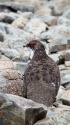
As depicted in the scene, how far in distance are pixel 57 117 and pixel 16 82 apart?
2354mm

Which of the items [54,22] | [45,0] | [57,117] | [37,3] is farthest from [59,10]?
[57,117]

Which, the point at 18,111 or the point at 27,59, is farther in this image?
the point at 27,59

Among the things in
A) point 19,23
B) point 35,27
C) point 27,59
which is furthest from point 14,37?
point 27,59

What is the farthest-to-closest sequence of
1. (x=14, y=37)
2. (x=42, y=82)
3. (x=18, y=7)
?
(x=18, y=7)
(x=14, y=37)
(x=42, y=82)

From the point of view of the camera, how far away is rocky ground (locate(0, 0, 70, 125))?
7.86 meters

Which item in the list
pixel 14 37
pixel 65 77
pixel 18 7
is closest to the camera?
pixel 65 77

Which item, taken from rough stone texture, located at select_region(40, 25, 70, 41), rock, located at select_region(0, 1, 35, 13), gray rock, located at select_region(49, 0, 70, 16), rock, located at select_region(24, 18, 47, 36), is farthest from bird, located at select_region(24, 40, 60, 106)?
gray rock, located at select_region(49, 0, 70, 16)

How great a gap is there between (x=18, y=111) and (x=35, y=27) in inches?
565

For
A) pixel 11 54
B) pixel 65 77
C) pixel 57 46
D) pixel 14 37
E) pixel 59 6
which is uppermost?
pixel 59 6

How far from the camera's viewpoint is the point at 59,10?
32.4m

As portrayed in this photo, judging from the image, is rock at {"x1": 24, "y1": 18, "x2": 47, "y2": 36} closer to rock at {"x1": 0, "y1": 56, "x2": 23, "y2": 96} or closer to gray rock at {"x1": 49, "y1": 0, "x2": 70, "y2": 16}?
gray rock at {"x1": 49, "y1": 0, "x2": 70, "y2": 16}

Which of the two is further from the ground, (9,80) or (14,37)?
(14,37)

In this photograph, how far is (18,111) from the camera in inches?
304

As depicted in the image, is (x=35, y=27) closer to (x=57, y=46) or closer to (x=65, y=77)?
(x=57, y=46)
